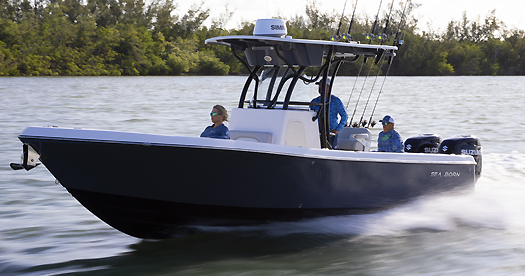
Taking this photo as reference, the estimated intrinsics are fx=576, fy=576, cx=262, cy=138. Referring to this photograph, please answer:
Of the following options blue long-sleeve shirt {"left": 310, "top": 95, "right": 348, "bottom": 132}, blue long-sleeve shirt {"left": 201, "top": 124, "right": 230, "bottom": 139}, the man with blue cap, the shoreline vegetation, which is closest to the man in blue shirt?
blue long-sleeve shirt {"left": 310, "top": 95, "right": 348, "bottom": 132}

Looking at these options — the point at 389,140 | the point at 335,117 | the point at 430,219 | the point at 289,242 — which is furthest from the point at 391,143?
the point at 289,242

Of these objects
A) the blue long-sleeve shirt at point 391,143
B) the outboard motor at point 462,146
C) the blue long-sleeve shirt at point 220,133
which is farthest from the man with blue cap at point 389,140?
the blue long-sleeve shirt at point 220,133

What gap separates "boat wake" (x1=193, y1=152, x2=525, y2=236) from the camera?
4.86 metres

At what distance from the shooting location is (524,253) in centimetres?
477

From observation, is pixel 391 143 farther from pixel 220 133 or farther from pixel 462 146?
pixel 220 133

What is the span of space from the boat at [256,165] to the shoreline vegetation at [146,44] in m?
38.8

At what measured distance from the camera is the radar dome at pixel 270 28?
467 centimetres

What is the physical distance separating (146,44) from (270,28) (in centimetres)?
5310

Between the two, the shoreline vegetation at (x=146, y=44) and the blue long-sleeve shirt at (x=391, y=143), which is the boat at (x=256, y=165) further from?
the shoreline vegetation at (x=146, y=44)

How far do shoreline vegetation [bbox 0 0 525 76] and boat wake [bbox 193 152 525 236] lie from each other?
3763cm

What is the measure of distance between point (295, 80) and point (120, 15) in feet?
195

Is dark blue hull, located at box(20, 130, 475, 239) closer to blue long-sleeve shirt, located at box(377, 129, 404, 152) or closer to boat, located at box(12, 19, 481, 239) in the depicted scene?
boat, located at box(12, 19, 481, 239)

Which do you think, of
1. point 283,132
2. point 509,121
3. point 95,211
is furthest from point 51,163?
point 509,121

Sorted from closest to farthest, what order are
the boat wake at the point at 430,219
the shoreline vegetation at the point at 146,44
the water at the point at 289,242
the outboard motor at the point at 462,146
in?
the water at the point at 289,242
the boat wake at the point at 430,219
the outboard motor at the point at 462,146
the shoreline vegetation at the point at 146,44
